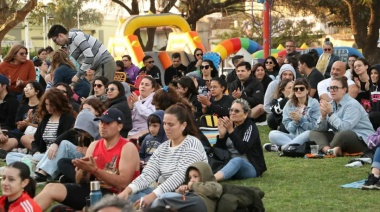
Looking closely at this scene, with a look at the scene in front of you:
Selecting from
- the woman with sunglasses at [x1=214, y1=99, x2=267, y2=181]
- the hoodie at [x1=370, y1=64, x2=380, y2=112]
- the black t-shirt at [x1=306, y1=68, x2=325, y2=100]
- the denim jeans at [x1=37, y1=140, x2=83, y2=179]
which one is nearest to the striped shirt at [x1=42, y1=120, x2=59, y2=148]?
the denim jeans at [x1=37, y1=140, x2=83, y2=179]

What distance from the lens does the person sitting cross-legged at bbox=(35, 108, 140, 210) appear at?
756cm

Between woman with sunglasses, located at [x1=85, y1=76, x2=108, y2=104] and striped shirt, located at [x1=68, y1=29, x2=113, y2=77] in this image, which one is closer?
woman with sunglasses, located at [x1=85, y1=76, x2=108, y2=104]

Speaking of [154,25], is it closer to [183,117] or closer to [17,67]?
[17,67]

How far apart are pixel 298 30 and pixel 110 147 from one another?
50.2m

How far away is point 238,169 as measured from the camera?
9984 mm

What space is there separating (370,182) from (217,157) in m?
1.82

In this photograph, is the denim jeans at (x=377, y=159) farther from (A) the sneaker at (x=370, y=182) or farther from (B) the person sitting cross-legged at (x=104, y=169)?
(B) the person sitting cross-legged at (x=104, y=169)

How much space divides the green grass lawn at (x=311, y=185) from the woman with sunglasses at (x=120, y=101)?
6.34 ft

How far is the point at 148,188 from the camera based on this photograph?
7.99m

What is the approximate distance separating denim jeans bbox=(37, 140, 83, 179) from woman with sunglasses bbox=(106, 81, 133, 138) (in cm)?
147

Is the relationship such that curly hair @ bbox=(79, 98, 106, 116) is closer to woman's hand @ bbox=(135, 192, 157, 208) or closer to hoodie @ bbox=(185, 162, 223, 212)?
woman's hand @ bbox=(135, 192, 157, 208)

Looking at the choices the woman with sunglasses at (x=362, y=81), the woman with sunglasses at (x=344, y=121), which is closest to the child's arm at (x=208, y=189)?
the woman with sunglasses at (x=344, y=121)

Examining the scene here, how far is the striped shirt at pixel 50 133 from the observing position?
35.8 feet

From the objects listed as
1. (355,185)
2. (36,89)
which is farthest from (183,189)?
(36,89)
